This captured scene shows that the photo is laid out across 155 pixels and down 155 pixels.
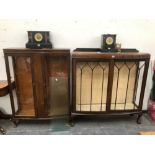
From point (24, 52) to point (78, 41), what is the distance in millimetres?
844

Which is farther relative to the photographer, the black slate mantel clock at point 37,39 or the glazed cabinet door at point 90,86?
the glazed cabinet door at point 90,86

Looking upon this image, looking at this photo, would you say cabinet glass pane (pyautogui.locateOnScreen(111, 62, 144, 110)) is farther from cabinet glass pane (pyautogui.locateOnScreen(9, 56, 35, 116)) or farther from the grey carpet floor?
cabinet glass pane (pyautogui.locateOnScreen(9, 56, 35, 116))

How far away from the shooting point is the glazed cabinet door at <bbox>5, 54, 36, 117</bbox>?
7.59ft

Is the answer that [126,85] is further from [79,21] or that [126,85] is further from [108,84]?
[79,21]

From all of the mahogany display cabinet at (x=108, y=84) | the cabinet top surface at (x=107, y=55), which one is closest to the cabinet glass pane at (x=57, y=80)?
the mahogany display cabinet at (x=108, y=84)

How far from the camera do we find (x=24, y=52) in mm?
2113

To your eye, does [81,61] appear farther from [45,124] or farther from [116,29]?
[45,124]

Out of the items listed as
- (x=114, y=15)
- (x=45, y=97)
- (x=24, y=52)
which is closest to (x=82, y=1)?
(x=114, y=15)

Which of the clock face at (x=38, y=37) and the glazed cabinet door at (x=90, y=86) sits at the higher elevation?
the clock face at (x=38, y=37)

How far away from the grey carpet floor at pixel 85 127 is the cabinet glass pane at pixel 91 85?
11.3 inches

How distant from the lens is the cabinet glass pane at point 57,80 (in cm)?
230

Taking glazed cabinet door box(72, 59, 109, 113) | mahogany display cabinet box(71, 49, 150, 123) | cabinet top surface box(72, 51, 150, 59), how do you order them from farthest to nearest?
glazed cabinet door box(72, 59, 109, 113) → mahogany display cabinet box(71, 49, 150, 123) → cabinet top surface box(72, 51, 150, 59)

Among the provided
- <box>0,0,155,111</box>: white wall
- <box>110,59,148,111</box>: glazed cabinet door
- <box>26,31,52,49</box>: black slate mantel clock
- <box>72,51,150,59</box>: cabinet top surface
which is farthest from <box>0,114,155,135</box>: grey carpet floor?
<box>26,31,52,49</box>: black slate mantel clock

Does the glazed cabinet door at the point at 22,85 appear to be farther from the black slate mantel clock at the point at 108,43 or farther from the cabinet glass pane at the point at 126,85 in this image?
the cabinet glass pane at the point at 126,85
